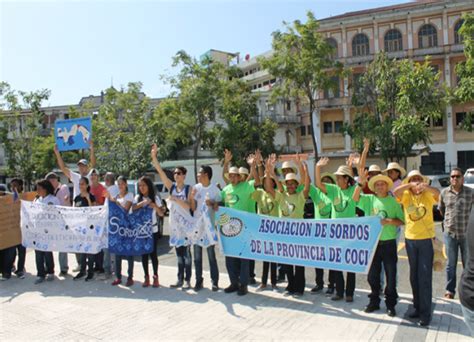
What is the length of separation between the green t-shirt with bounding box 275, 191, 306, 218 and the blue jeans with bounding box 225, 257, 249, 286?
102 centimetres

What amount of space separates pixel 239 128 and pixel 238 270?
24.4 m

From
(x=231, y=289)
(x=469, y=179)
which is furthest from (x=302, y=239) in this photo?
(x=469, y=179)

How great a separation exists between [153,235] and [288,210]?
7.81 feet

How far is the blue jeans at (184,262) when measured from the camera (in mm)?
7004

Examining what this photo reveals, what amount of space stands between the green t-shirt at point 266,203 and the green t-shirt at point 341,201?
2.78 feet

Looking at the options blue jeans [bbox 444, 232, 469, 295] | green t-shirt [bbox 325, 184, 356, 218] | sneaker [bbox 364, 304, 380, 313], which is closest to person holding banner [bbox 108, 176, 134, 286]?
green t-shirt [bbox 325, 184, 356, 218]

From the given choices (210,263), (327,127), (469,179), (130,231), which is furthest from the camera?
(327,127)

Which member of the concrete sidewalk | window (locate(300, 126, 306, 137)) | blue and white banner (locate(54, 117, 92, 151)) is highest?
window (locate(300, 126, 306, 137))

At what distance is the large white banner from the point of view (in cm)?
745

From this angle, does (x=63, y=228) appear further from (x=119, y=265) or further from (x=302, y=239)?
(x=302, y=239)

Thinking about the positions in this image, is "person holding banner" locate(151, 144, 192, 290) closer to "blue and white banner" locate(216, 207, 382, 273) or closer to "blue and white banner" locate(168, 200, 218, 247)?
"blue and white banner" locate(168, 200, 218, 247)

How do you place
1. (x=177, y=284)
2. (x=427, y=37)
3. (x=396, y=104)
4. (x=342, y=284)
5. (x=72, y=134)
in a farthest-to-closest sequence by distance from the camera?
(x=427, y=37), (x=396, y=104), (x=72, y=134), (x=177, y=284), (x=342, y=284)

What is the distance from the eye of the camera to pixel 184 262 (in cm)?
707

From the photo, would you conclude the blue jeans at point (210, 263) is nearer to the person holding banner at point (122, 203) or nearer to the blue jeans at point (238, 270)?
the blue jeans at point (238, 270)
